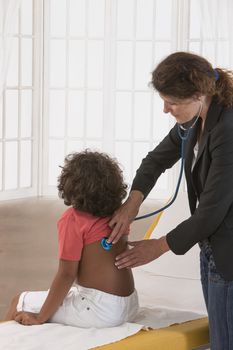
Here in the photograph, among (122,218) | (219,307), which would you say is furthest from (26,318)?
(219,307)

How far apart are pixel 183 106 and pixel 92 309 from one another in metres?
0.82

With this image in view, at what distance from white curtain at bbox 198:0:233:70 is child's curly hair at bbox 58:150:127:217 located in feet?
11.7

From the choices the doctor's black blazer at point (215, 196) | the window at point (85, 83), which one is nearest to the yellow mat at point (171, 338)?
the doctor's black blazer at point (215, 196)

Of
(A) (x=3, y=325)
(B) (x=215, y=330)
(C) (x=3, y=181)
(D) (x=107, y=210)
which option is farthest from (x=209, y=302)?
(C) (x=3, y=181)

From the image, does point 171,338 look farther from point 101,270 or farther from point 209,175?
point 209,175

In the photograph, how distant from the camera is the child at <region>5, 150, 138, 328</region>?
2508 mm

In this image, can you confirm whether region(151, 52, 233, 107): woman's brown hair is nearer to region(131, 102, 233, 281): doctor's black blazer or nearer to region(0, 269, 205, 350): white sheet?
region(131, 102, 233, 281): doctor's black blazer

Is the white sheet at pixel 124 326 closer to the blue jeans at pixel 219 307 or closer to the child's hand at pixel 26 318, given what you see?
the child's hand at pixel 26 318

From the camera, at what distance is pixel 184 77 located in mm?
2203

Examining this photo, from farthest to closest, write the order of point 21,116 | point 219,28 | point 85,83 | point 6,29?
point 85,83
point 21,116
point 219,28
point 6,29

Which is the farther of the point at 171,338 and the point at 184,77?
the point at 171,338

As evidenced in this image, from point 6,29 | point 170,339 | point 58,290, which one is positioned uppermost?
point 6,29

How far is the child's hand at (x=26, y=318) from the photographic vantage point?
2.57 meters

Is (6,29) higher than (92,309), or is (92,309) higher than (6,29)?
(6,29)
